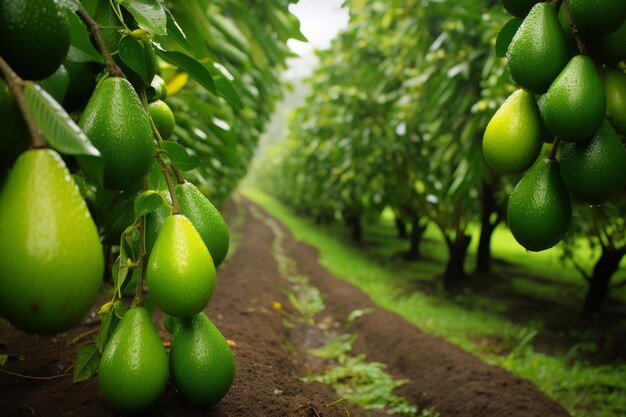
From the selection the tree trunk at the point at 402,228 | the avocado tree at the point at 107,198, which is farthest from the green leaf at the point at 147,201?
the tree trunk at the point at 402,228

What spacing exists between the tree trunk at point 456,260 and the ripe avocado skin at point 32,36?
6.80 m

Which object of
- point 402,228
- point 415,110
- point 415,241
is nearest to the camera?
point 415,110

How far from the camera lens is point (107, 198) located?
107cm

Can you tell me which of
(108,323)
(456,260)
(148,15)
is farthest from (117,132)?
(456,260)

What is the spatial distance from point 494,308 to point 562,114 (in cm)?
Answer: 577

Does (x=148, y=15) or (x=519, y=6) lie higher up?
(x=519, y=6)

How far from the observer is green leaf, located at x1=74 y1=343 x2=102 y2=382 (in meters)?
1.04

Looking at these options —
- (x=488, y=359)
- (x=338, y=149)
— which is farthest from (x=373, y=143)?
(x=488, y=359)

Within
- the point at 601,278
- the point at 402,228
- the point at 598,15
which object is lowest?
the point at 402,228

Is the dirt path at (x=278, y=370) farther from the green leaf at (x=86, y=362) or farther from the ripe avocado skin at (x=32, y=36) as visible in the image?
the ripe avocado skin at (x=32, y=36)

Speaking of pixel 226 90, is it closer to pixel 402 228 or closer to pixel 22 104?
pixel 22 104

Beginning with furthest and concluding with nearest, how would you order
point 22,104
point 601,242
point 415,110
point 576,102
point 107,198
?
point 415,110, point 601,242, point 107,198, point 576,102, point 22,104

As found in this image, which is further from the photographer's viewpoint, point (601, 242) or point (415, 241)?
point (415, 241)

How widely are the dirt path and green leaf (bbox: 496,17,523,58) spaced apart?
3.69ft
